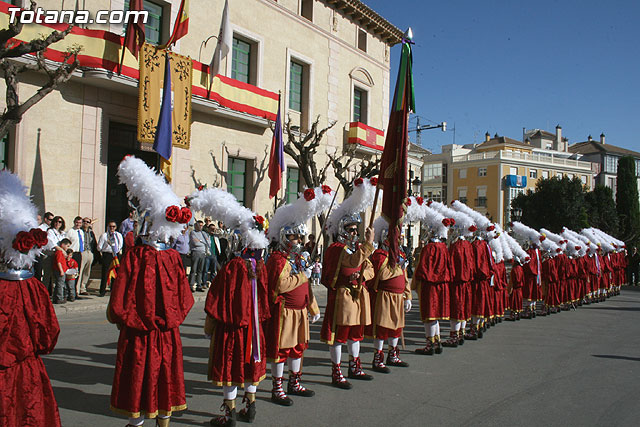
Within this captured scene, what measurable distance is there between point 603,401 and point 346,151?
16.8m

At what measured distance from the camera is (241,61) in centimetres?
1930

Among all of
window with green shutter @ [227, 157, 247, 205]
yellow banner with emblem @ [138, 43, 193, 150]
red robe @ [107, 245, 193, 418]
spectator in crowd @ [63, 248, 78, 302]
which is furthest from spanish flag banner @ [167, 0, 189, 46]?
red robe @ [107, 245, 193, 418]

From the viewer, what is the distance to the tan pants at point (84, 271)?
11.6 meters

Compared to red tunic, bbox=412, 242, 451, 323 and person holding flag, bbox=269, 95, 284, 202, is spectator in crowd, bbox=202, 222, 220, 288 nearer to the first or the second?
person holding flag, bbox=269, 95, 284, 202

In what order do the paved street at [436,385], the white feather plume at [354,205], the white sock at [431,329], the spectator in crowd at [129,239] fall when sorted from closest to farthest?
1. the spectator in crowd at [129,239]
2. the paved street at [436,385]
3. the white feather plume at [354,205]
4. the white sock at [431,329]

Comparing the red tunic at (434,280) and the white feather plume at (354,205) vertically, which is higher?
the white feather plume at (354,205)

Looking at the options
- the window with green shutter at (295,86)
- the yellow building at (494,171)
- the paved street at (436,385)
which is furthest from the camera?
the yellow building at (494,171)

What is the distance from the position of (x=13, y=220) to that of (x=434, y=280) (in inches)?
236

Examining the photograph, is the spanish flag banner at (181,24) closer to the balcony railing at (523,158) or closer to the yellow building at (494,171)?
the yellow building at (494,171)

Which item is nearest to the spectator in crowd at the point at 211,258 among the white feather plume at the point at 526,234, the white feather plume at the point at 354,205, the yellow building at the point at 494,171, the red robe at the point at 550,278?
the white feather plume at the point at 526,234

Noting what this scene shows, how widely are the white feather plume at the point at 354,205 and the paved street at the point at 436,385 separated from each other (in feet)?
6.34

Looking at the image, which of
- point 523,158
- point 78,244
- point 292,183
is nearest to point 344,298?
point 78,244

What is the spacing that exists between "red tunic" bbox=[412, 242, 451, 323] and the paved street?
69 cm

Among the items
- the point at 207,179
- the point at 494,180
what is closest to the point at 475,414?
the point at 207,179
